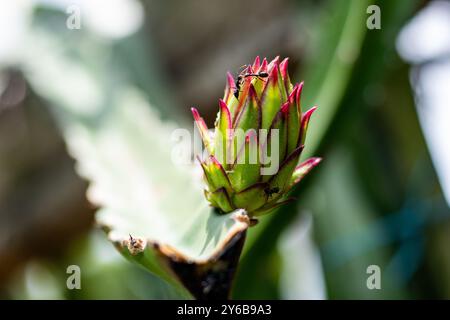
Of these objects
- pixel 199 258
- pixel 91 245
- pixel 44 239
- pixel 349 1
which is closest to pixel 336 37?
pixel 349 1

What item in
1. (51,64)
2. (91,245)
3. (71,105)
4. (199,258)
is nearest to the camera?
(199,258)

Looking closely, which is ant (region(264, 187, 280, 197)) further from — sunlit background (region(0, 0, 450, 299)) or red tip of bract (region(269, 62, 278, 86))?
sunlit background (region(0, 0, 450, 299))

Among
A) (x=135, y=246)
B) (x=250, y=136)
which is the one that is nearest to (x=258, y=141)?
(x=250, y=136)

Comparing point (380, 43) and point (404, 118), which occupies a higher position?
point (380, 43)

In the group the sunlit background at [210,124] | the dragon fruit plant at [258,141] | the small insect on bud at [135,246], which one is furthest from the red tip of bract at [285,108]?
the sunlit background at [210,124]

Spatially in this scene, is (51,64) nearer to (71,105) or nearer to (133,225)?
(71,105)

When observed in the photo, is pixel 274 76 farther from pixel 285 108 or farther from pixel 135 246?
pixel 135 246
